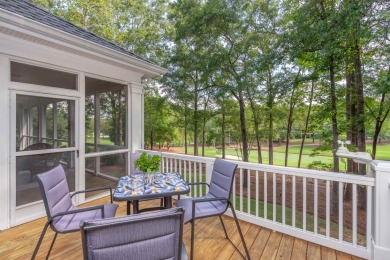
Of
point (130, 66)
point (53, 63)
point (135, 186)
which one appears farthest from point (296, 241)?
point (53, 63)

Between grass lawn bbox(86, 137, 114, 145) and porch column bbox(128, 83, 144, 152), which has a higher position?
porch column bbox(128, 83, 144, 152)

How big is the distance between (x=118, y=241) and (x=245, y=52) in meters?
7.88

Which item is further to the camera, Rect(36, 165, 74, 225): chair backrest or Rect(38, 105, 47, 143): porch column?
Rect(38, 105, 47, 143): porch column

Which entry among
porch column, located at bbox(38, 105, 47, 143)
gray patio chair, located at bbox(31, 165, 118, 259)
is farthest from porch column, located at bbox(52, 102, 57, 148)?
gray patio chair, located at bbox(31, 165, 118, 259)

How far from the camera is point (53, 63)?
313cm

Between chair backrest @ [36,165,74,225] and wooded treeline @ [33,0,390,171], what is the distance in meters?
4.94

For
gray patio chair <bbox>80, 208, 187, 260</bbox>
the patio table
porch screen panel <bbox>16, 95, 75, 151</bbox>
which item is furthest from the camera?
porch screen panel <bbox>16, 95, 75, 151</bbox>

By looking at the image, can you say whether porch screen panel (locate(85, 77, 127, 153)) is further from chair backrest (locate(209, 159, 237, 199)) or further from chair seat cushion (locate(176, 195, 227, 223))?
chair backrest (locate(209, 159, 237, 199))

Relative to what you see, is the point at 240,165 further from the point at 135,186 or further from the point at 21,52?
the point at 21,52

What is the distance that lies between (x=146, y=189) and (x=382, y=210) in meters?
2.19

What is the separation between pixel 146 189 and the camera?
2.03 meters

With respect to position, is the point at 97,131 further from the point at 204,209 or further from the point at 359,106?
the point at 359,106

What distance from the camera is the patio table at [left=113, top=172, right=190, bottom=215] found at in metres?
1.89

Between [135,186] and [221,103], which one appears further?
[221,103]
